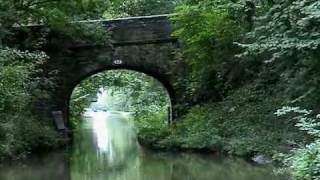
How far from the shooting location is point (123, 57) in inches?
712

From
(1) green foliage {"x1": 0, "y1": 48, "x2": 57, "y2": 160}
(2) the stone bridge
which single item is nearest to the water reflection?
(1) green foliage {"x1": 0, "y1": 48, "x2": 57, "y2": 160}

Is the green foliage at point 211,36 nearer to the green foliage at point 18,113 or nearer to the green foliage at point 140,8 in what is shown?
the green foliage at point 18,113

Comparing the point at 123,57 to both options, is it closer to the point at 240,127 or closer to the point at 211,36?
the point at 211,36

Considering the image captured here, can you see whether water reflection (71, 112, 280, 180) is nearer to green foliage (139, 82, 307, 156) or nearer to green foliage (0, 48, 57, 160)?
green foliage (139, 82, 307, 156)

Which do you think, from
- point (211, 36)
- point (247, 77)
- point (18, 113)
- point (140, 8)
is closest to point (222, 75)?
point (247, 77)

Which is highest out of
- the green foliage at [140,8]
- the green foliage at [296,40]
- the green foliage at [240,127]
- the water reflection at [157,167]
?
the green foliage at [140,8]

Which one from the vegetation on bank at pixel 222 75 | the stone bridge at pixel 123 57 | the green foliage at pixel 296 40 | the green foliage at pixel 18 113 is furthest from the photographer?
the stone bridge at pixel 123 57

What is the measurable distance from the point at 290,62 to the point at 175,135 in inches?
209

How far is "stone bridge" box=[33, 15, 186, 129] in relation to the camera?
17.9 m

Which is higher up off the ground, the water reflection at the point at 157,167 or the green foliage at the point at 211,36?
the green foliage at the point at 211,36

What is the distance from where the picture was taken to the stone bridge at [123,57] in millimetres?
17922

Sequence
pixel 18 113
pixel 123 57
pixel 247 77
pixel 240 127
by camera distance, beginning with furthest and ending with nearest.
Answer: pixel 123 57 < pixel 247 77 < pixel 18 113 < pixel 240 127

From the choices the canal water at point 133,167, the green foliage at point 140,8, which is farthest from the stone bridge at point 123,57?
the green foliage at point 140,8

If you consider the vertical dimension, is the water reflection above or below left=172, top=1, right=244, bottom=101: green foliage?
below
